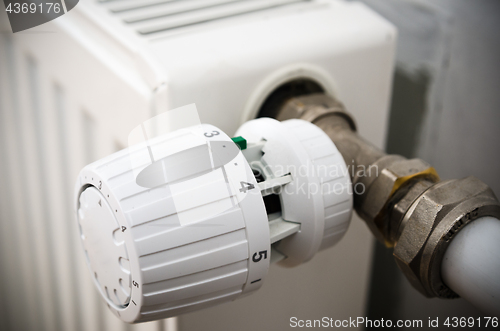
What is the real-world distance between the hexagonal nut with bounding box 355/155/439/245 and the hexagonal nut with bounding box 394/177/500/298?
0.06 ft

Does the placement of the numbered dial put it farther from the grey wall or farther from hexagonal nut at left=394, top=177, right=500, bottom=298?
the grey wall

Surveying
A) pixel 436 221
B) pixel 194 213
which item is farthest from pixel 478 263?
pixel 194 213

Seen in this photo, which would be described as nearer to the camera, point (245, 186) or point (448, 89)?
point (245, 186)

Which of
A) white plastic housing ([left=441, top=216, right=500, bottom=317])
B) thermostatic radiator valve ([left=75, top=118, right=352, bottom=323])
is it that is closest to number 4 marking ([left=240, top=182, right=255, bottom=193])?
thermostatic radiator valve ([left=75, top=118, right=352, bottom=323])

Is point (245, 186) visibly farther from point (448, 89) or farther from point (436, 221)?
point (448, 89)

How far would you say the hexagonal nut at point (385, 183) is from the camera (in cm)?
30

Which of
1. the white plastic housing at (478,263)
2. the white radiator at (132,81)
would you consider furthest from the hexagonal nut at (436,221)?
the white radiator at (132,81)

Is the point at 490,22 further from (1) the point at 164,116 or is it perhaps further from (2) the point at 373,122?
(1) the point at 164,116

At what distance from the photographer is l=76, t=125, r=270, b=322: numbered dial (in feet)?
0.78

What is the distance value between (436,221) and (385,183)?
4cm

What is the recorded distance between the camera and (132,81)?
31 centimetres

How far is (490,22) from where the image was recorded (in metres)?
Result: 0.38

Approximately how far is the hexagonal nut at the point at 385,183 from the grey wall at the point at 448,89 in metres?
0.13

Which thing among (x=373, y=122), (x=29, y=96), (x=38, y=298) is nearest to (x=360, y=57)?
(x=373, y=122)
